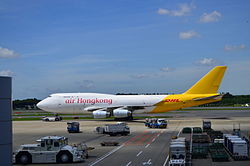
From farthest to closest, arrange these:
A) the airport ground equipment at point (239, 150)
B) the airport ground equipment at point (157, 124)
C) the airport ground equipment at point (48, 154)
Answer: the airport ground equipment at point (157, 124), the airport ground equipment at point (239, 150), the airport ground equipment at point (48, 154)

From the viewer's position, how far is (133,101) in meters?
84.9

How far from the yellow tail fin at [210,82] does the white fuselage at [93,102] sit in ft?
24.1

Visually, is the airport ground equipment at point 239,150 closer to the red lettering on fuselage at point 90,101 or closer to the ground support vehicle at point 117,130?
the ground support vehicle at point 117,130

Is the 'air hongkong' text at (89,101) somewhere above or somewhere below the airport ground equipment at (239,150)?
above

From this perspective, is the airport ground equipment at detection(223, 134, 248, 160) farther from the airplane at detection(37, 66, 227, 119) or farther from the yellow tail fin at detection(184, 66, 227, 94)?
the yellow tail fin at detection(184, 66, 227, 94)

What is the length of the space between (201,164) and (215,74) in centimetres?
5042

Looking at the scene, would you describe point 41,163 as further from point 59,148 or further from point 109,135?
point 109,135

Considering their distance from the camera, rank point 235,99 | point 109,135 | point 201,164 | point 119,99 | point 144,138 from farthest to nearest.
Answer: point 235,99 → point 119,99 → point 109,135 → point 144,138 → point 201,164

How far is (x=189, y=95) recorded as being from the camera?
83.2m

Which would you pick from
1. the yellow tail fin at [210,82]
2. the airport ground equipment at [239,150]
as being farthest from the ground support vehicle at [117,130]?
the yellow tail fin at [210,82]

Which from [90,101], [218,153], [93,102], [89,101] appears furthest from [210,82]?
[218,153]

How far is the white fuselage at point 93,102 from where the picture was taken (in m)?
84.3

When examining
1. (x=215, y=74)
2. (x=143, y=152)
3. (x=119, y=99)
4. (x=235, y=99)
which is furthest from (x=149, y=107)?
(x=235, y=99)

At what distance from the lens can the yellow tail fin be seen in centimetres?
8025
